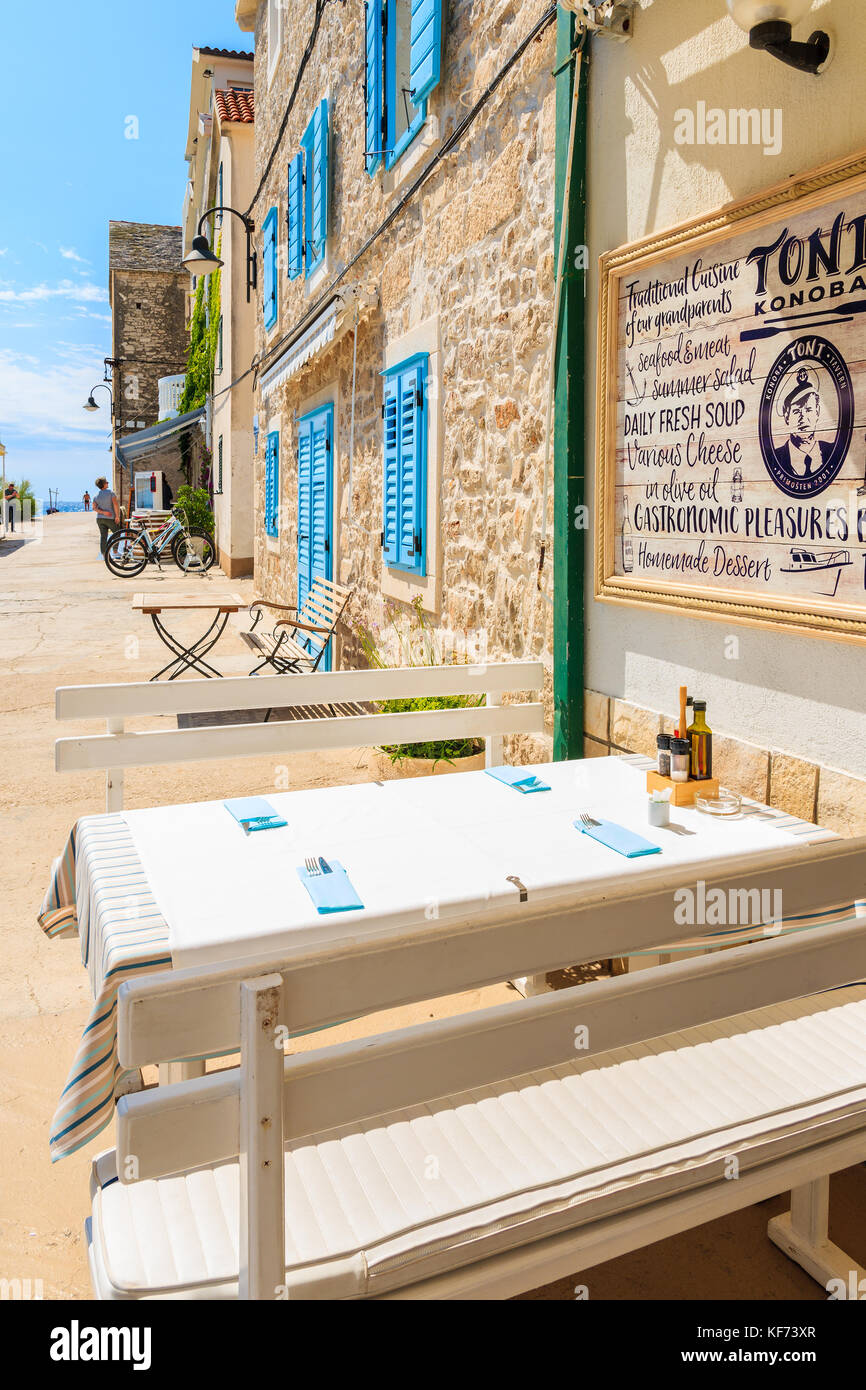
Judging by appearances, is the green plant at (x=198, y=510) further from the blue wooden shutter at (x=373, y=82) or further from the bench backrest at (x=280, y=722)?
the bench backrest at (x=280, y=722)

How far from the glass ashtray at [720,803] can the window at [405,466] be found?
2.94 meters

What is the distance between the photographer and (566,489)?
3.41 metres

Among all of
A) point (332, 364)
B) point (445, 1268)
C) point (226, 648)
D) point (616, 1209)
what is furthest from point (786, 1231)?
point (226, 648)

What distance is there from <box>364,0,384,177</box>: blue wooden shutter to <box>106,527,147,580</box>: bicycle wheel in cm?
1216

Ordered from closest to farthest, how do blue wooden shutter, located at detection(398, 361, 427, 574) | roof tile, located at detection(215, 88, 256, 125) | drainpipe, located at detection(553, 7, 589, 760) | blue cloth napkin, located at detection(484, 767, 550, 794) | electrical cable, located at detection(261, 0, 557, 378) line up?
blue cloth napkin, located at detection(484, 767, 550, 794), drainpipe, located at detection(553, 7, 589, 760), electrical cable, located at detection(261, 0, 557, 378), blue wooden shutter, located at detection(398, 361, 427, 574), roof tile, located at detection(215, 88, 256, 125)

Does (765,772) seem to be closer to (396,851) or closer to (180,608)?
(396,851)

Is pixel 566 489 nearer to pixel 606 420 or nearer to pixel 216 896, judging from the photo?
pixel 606 420

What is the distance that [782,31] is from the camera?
2.14 metres

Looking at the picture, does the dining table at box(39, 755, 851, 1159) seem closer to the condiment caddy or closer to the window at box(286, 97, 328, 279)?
the condiment caddy

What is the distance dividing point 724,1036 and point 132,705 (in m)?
2.00

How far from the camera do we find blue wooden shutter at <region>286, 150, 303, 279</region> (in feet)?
27.7
